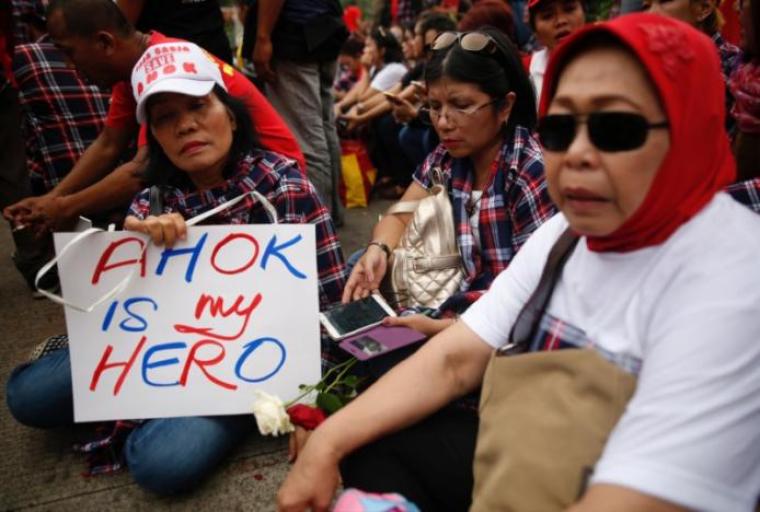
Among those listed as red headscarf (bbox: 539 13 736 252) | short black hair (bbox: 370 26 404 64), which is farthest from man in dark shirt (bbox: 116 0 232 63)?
short black hair (bbox: 370 26 404 64)

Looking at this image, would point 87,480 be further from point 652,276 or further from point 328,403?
point 652,276

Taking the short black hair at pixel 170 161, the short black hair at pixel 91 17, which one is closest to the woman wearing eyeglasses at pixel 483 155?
the short black hair at pixel 170 161

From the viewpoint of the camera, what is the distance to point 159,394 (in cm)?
178

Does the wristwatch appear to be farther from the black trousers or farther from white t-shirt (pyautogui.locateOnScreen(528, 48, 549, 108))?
white t-shirt (pyautogui.locateOnScreen(528, 48, 549, 108))

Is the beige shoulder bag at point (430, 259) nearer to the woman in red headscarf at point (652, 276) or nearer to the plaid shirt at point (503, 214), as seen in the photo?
the plaid shirt at point (503, 214)

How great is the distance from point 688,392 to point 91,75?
2.66 metres

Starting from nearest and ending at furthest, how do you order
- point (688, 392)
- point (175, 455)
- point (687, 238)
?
point (688, 392)
point (687, 238)
point (175, 455)

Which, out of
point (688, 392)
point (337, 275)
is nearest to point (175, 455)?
point (337, 275)

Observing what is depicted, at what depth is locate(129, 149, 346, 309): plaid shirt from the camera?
200cm

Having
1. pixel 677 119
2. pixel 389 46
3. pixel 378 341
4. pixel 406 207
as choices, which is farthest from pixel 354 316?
pixel 389 46

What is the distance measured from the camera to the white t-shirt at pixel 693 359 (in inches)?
33.0

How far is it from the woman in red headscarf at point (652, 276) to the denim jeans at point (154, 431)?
1.05 metres

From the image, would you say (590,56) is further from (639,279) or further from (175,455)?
(175,455)

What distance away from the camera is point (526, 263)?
1.26 meters
